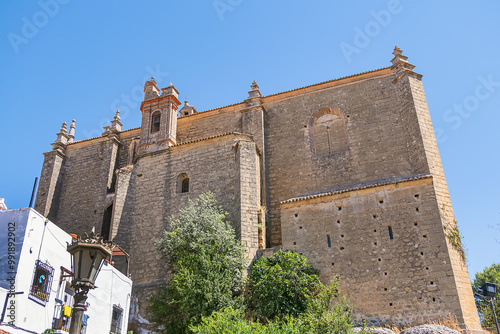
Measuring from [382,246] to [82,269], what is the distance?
1256cm

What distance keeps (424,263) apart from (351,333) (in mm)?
4797

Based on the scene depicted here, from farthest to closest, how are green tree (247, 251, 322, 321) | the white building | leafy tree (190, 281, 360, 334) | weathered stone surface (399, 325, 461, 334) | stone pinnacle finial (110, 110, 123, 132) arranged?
stone pinnacle finial (110, 110, 123, 132) → green tree (247, 251, 322, 321) → weathered stone surface (399, 325, 461, 334) → leafy tree (190, 281, 360, 334) → the white building

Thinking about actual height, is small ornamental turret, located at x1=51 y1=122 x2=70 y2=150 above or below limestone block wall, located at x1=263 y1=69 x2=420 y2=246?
above

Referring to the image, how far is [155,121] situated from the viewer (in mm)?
24625

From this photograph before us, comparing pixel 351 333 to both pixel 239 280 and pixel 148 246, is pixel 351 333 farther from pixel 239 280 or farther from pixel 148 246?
pixel 148 246

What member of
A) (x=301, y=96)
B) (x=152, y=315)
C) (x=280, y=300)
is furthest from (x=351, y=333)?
(x=301, y=96)

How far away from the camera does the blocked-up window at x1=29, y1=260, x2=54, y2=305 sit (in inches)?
443

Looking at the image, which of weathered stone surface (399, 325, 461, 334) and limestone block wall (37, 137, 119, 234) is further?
limestone block wall (37, 137, 119, 234)

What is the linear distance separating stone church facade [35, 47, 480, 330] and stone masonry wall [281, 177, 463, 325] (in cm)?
4

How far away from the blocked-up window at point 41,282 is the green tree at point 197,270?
4.60 meters

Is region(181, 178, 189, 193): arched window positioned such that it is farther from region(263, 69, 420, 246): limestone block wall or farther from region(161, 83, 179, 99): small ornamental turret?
region(161, 83, 179, 99): small ornamental turret

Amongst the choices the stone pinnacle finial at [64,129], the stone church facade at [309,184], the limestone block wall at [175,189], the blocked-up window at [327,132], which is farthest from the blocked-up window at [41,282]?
the stone pinnacle finial at [64,129]

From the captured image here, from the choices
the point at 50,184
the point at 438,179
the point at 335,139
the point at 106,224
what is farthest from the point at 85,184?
the point at 438,179

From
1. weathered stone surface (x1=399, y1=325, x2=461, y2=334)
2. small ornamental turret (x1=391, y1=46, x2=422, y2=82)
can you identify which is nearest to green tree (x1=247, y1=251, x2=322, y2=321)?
weathered stone surface (x1=399, y1=325, x2=461, y2=334)
